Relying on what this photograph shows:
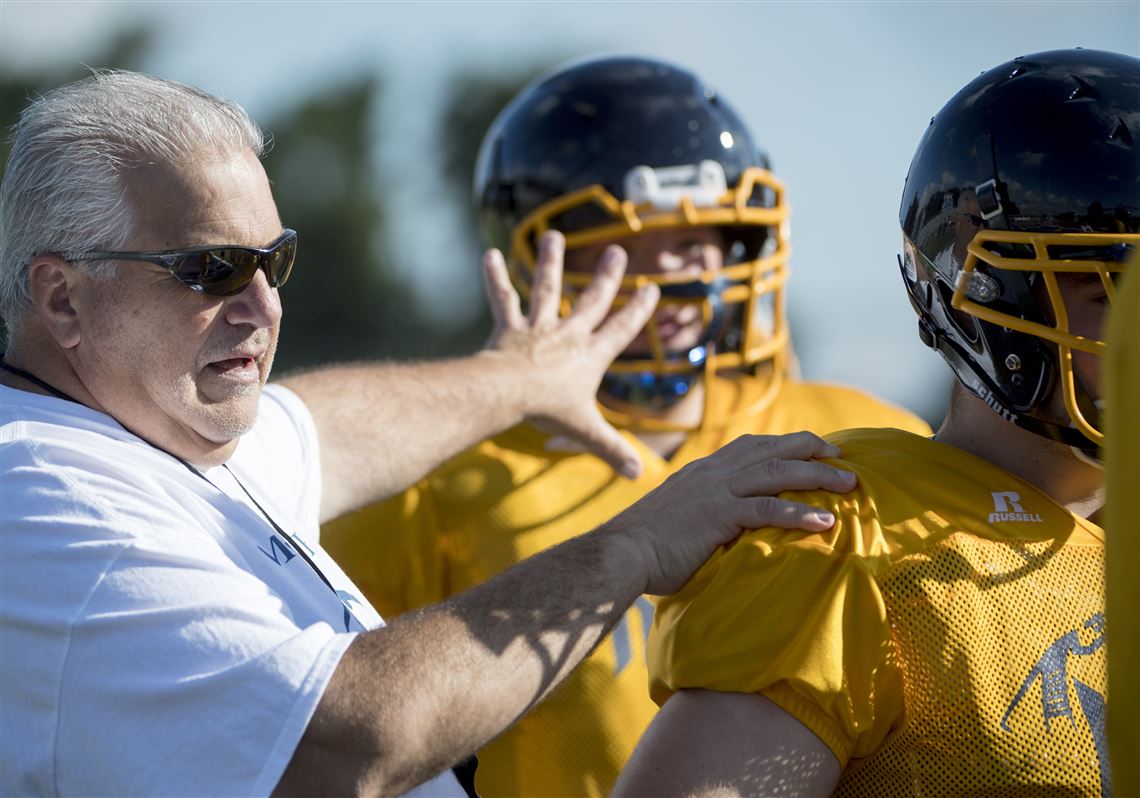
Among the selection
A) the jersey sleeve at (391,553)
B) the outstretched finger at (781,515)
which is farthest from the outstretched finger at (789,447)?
the jersey sleeve at (391,553)

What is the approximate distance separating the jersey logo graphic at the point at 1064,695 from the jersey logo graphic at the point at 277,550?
1.10 metres

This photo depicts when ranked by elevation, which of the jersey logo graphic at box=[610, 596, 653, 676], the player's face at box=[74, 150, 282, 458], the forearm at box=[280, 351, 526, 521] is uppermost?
the player's face at box=[74, 150, 282, 458]

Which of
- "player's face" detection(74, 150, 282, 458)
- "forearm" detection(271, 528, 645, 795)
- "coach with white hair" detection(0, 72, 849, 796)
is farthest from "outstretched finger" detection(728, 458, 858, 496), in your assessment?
"player's face" detection(74, 150, 282, 458)

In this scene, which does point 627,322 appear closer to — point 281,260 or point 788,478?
point 281,260

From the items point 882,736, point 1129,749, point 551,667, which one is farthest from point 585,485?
point 1129,749

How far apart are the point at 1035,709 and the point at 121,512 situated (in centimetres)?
128

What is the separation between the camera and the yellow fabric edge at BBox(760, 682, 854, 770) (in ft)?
6.17

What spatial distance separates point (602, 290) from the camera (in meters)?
3.48

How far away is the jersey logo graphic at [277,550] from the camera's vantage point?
2.23m

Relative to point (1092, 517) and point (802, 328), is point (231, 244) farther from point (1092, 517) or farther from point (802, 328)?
point (802, 328)

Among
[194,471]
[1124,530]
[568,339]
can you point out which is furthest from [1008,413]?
[568,339]

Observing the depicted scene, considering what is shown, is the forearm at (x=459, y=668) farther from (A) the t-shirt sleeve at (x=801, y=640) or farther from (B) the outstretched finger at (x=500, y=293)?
(B) the outstretched finger at (x=500, y=293)

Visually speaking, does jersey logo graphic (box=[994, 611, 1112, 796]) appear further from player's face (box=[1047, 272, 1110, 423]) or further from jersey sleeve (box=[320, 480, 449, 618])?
jersey sleeve (box=[320, 480, 449, 618])

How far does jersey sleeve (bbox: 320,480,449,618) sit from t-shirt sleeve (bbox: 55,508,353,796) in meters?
1.26
